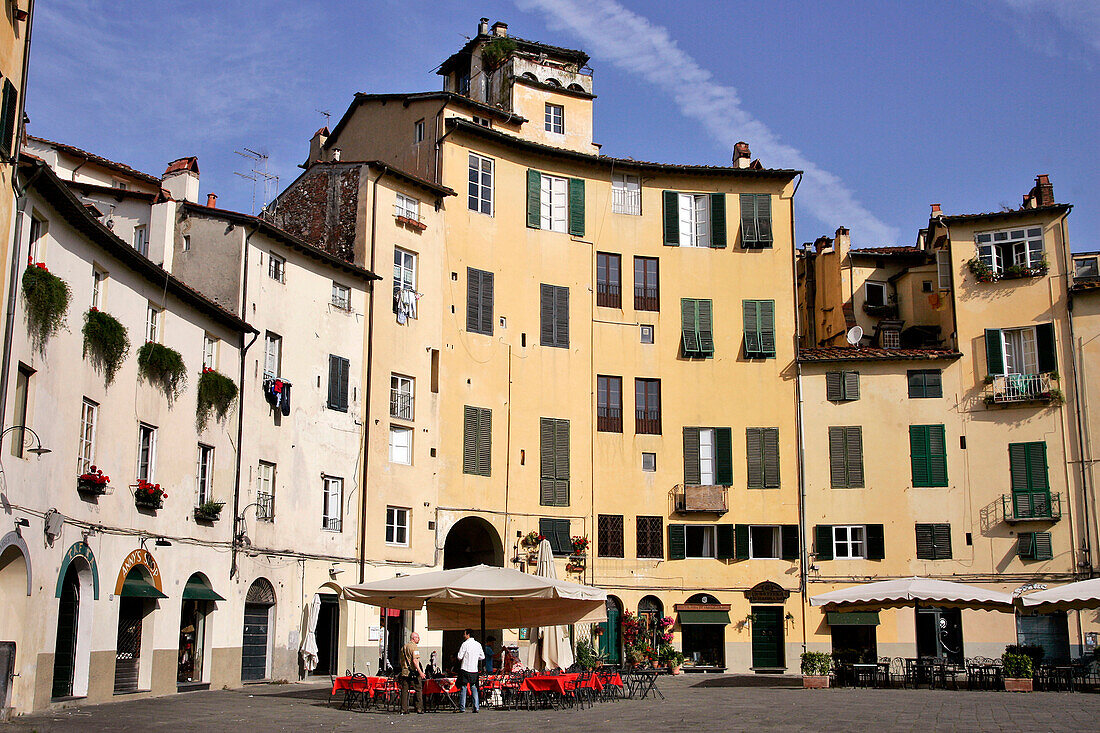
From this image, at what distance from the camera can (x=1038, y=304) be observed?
129 feet

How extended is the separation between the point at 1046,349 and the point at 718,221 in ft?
39.9

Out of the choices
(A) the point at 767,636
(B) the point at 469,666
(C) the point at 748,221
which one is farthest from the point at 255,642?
(C) the point at 748,221

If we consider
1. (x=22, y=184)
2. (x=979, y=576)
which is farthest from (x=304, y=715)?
(x=979, y=576)

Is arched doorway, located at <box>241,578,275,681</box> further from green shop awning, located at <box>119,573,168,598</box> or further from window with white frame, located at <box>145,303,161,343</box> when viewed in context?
window with white frame, located at <box>145,303,161,343</box>

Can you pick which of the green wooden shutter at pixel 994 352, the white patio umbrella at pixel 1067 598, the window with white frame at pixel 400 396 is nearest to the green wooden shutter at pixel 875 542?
the green wooden shutter at pixel 994 352

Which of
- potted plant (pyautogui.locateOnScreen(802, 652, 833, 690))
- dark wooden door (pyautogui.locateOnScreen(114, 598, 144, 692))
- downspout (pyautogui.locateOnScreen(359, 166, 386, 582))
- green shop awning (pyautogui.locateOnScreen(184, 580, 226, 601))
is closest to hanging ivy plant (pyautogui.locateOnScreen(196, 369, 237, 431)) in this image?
green shop awning (pyautogui.locateOnScreen(184, 580, 226, 601))

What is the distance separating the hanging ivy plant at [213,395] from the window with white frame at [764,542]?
19.3m

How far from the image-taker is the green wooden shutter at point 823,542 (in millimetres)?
38875

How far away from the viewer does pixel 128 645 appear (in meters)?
24.1

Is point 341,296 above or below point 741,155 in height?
below

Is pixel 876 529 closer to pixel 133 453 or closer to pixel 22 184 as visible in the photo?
pixel 133 453

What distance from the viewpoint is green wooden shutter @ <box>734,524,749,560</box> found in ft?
128

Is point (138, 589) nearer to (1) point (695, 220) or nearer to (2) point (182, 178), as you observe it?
(2) point (182, 178)

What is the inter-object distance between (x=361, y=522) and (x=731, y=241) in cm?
1756
